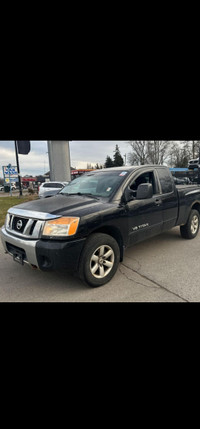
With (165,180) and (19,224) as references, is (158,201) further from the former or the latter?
(19,224)

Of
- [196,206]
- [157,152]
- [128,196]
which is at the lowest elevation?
[196,206]

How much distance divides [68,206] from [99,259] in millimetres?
880

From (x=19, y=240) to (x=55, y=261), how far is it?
638mm

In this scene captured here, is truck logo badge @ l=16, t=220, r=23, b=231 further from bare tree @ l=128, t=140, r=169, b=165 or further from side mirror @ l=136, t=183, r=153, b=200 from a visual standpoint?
bare tree @ l=128, t=140, r=169, b=165

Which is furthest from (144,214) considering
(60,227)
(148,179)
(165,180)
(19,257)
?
(19,257)

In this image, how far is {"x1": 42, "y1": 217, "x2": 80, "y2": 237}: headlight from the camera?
2721mm

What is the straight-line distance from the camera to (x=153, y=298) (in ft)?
9.02

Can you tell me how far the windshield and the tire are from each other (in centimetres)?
82

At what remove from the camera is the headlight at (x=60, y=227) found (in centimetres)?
272

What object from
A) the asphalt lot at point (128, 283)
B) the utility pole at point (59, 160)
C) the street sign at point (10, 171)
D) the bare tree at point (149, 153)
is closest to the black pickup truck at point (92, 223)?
the asphalt lot at point (128, 283)

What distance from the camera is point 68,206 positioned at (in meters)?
3.09

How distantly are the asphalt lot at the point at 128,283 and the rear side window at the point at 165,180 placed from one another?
1.30 m

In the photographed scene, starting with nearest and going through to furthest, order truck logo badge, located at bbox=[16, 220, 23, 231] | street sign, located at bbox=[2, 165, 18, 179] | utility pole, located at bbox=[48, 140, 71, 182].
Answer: truck logo badge, located at bbox=[16, 220, 23, 231]
utility pole, located at bbox=[48, 140, 71, 182]
street sign, located at bbox=[2, 165, 18, 179]

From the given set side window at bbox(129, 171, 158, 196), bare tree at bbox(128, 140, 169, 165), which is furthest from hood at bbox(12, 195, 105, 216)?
bare tree at bbox(128, 140, 169, 165)
